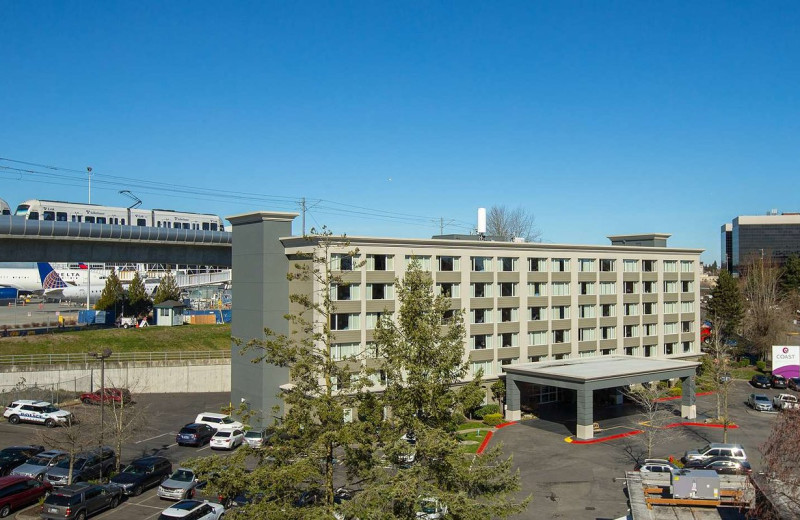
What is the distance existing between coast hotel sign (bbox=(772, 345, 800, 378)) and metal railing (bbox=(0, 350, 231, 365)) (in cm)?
5353

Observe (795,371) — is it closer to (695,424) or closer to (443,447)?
(695,424)

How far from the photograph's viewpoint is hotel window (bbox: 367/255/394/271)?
148 ft

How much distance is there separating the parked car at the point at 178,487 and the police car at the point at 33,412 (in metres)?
17.6

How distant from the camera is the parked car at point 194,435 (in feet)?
133

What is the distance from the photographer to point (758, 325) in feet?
254

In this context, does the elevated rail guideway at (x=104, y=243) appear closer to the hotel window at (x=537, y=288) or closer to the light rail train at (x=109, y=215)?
the light rail train at (x=109, y=215)

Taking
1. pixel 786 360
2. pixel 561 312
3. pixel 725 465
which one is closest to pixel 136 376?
pixel 561 312

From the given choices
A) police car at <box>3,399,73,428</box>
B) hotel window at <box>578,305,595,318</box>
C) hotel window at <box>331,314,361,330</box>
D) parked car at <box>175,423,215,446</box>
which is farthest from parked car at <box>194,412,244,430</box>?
hotel window at <box>578,305,595,318</box>

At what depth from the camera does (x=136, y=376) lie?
56.3 meters

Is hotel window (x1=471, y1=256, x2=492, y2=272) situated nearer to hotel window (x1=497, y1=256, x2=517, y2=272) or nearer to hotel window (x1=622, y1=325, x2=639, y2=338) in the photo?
hotel window (x1=497, y1=256, x2=517, y2=272)

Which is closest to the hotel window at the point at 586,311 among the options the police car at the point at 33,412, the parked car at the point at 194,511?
the parked car at the point at 194,511

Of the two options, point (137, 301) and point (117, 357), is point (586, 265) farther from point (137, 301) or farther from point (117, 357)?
point (137, 301)

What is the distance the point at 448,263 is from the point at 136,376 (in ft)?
97.3

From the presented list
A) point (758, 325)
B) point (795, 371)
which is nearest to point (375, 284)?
point (795, 371)
